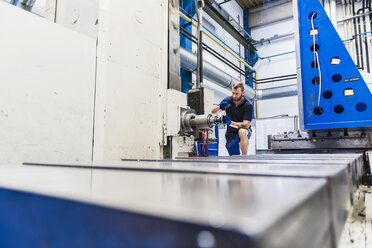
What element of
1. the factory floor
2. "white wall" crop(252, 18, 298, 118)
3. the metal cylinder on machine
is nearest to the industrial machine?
the metal cylinder on machine

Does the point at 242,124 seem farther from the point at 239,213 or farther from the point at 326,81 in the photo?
the point at 239,213

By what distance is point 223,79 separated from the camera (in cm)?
485

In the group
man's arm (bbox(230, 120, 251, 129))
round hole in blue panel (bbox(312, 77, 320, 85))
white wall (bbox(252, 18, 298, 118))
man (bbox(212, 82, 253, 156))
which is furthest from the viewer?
white wall (bbox(252, 18, 298, 118))

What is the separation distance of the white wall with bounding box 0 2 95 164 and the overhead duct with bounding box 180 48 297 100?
2581 millimetres

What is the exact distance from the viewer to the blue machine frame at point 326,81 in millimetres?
1847

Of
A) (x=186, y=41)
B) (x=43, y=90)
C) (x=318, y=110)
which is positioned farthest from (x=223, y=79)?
(x=43, y=90)

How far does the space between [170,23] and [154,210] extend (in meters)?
1.66

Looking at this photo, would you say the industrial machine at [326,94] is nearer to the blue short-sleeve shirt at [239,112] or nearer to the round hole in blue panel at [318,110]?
the round hole in blue panel at [318,110]

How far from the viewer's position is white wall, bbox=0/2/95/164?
91 cm

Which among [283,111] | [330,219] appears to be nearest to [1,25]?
[330,219]

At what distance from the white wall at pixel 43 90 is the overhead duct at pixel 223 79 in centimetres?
258

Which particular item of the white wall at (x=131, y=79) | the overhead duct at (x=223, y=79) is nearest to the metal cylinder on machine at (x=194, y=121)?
the white wall at (x=131, y=79)

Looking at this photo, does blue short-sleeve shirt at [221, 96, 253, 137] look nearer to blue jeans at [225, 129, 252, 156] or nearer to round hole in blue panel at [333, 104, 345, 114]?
blue jeans at [225, 129, 252, 156]

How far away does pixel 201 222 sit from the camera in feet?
0.52
